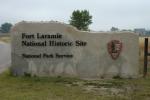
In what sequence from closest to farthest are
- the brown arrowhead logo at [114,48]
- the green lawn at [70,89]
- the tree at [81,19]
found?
the green lawn at [70,89]
the brown arrowhead logo at [114,48]
the tree at [81,19]

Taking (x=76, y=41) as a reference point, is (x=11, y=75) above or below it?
below

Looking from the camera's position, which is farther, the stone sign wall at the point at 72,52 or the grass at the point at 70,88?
the stone sign wall at the point at 72,52

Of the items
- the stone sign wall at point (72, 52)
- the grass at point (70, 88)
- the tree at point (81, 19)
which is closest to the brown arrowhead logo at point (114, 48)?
the stone sign wall at point (72, 52)

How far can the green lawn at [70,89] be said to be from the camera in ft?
40.8

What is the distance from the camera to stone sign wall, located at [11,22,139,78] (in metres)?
17.2

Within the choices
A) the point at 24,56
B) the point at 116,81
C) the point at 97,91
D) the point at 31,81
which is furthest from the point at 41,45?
the point at 97,91

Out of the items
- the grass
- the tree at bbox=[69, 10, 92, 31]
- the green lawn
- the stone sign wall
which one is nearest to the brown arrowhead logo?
the stone sign wall

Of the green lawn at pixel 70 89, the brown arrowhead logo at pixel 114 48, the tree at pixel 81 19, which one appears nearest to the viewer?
the green lawn at pixel 70 89

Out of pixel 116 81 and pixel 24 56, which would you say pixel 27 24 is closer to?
pixel 24 56

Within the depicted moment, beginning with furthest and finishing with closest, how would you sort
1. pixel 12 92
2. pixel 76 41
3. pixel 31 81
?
pixel 76 41
pixel 31 81
pixel 12 92

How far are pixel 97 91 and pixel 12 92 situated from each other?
2.51m

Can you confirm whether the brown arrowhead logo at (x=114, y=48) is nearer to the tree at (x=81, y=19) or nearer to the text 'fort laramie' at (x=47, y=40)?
the text 'fort laramie' at (x=47, y=40)

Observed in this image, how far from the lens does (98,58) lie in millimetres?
17250

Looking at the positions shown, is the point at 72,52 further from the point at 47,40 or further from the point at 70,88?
the point at 70,88
